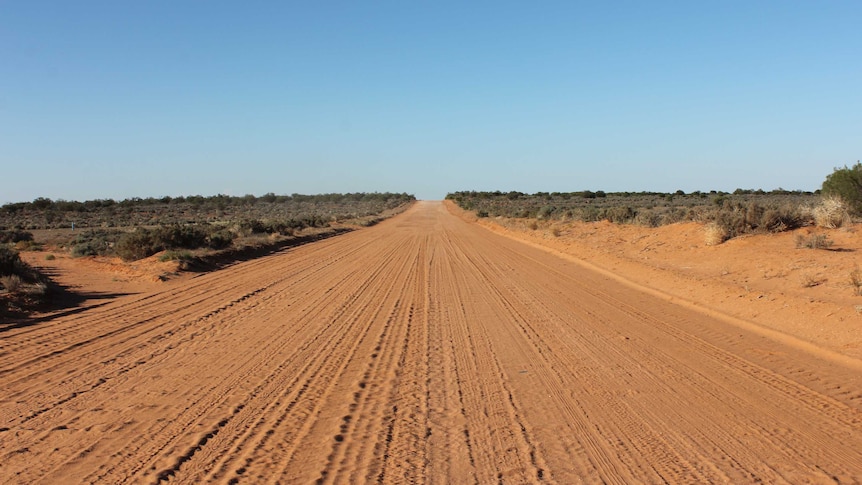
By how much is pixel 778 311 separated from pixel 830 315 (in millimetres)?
1065

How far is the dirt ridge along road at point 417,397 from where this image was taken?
5156 mm

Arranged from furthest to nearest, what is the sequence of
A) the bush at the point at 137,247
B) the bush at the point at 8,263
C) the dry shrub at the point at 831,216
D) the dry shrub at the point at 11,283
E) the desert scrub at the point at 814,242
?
1. the bush at the point at 137,247
2. the dry shrub at the point at 831,216
3. the desert scrub at the point at 814,242
4. the bush at the point at 8,263
5. the dry shrub at the point at 11,283

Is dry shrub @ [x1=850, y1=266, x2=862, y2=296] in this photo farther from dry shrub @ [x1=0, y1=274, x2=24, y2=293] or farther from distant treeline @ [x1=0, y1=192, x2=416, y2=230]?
distant treeline @ [x1=0, y1=192, x2=416, y2=230]

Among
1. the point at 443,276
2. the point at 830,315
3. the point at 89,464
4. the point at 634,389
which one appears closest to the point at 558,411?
the point at 634,389

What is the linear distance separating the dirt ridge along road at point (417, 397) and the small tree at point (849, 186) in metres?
18.3

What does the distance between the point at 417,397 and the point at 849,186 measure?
2686cm

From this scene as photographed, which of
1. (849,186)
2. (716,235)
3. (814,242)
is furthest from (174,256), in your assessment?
(849,186)

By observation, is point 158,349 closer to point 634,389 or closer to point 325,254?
point 634,389

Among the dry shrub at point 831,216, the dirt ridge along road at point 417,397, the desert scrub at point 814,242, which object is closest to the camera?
the dirt ridge along road at point 417,397

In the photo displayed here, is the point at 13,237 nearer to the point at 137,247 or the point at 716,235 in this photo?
the point at 137,247

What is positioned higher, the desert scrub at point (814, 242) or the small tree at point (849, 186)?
the small tree at point (849, 186)

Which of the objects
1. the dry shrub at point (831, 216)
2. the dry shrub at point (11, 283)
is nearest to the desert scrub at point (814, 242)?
the dry shrub at point (831, 216)

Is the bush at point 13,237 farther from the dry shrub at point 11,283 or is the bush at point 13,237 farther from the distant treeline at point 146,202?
the distant treeline at point 146,202

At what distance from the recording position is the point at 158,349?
931 cm
